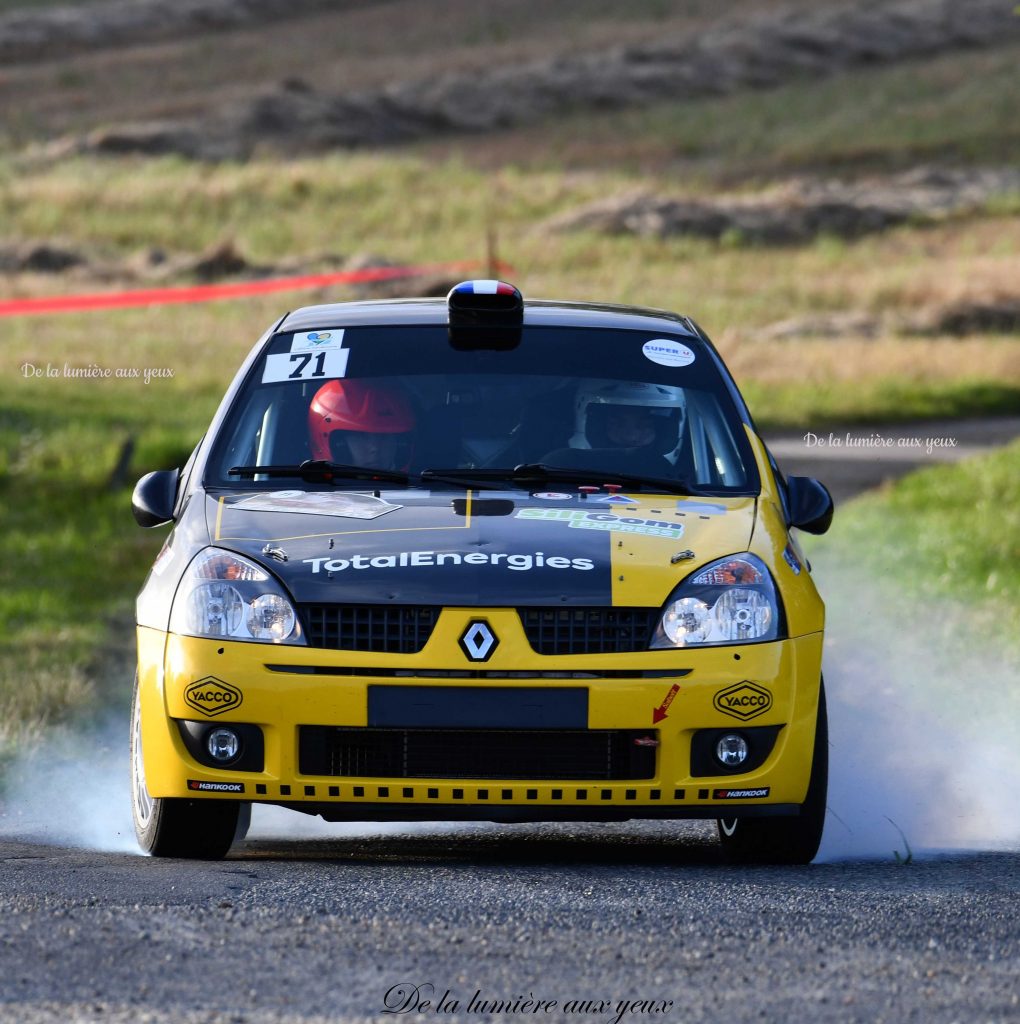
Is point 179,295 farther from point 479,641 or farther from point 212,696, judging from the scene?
point 479,641

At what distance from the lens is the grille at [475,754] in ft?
19.8

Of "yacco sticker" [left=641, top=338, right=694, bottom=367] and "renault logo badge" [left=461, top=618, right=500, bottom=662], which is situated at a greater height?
"yacco sticker" [left=641, top=338, right=694, bottom=367]

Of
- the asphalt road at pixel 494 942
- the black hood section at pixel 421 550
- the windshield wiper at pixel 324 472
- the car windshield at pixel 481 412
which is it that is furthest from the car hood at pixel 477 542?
the asphalt road at pixel 494 942

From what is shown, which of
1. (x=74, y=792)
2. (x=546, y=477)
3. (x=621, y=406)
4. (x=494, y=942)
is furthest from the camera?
(x=74, y=792)

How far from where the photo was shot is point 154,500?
23.1 ft

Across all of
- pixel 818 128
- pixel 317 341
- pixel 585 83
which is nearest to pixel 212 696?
pixel 317 341

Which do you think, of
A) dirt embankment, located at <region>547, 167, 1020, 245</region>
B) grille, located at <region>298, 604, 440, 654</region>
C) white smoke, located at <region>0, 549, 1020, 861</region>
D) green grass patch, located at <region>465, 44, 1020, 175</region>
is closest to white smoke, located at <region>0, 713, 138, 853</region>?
white smoke, located at <region>0, 549, 1020, 861</region>

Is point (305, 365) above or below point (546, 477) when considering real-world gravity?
above

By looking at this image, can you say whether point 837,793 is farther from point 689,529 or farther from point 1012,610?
point 1012,610

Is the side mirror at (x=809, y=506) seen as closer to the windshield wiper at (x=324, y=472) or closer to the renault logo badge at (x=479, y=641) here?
the windshield wiper at (x=324, y=472)

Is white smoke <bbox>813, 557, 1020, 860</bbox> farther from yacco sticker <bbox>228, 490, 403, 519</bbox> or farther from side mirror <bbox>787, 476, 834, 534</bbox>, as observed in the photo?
yacco sticker <bbox>228, 490, 403, 519</bbox>

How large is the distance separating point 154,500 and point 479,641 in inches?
59.3

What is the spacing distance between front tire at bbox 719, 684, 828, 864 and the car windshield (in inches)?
38.5

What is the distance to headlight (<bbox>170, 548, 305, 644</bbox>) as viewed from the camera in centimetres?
610
